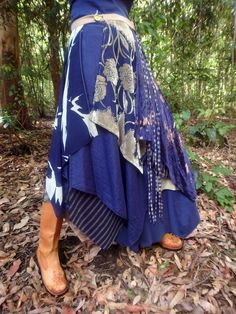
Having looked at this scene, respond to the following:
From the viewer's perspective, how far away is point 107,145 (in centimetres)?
107

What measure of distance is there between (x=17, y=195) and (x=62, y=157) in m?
1.12

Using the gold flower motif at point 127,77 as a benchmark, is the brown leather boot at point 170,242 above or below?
below

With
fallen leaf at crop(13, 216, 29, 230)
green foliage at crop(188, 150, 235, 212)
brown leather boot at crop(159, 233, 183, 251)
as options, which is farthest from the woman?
green foliage at crop(188, 150, 235, 212)

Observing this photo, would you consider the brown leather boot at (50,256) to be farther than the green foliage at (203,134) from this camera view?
No

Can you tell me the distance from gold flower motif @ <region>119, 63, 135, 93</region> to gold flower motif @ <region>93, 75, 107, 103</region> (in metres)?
0.09

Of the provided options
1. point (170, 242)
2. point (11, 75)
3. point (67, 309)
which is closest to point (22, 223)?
point (67, 309)

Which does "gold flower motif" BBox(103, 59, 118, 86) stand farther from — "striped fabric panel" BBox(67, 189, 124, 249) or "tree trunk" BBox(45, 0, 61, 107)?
"tree trunk" BBox(45, 0, 61, 107)

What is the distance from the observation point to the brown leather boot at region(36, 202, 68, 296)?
3.98 ft

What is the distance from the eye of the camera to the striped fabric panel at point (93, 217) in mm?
1113

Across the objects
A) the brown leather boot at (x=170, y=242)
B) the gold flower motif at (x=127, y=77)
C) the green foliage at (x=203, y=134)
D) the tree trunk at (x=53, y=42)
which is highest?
the tree trunk at (x=53, y=42)

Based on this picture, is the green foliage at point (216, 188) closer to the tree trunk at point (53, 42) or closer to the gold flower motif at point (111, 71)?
the gold flower motif at point (111, 71)

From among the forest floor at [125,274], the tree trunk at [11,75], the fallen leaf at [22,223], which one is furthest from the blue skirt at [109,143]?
the tree trunk at [11,75]

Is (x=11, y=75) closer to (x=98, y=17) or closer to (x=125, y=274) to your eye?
(x=98, y=17)

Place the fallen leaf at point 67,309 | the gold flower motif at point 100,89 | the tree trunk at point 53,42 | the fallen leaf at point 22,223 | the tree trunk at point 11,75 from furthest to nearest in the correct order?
the tree trunk at point 11,75 → the tree trunk at point 53,42 → the fallen leaf at point 22,223 → the fallen leaf at point 67,309 → the gold flower motif at point 100,89
